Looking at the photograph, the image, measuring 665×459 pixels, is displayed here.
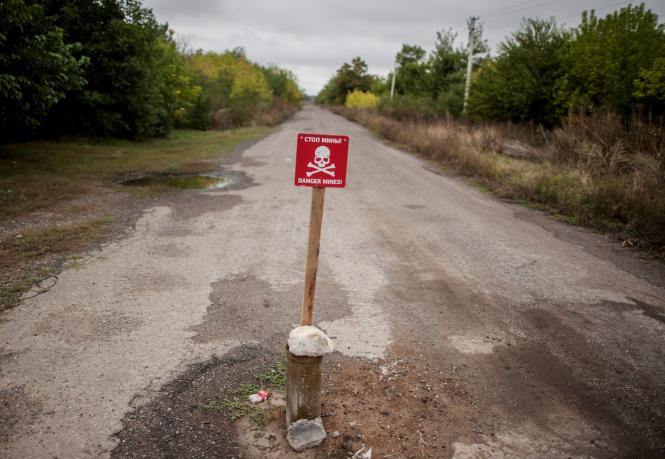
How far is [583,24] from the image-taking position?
55.9 ft

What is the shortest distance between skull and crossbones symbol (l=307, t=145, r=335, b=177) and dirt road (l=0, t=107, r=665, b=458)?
1.59 m

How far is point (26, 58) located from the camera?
8422mm

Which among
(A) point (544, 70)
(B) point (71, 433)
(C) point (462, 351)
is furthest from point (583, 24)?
(B) point (71, 433)

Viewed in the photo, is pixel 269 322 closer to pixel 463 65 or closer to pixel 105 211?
pixel 105 211

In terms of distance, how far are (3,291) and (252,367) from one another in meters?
2.73

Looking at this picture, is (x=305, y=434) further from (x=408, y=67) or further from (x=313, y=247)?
(x=408, y=67)

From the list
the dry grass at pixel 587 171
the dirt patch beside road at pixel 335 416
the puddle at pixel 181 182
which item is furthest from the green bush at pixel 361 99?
the dirt patch beside road at pixel 335 416

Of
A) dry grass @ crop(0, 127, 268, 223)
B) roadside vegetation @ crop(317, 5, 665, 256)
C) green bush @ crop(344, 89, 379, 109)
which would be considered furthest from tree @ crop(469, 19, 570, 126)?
green bush @ crop(344, 89, 379, 109)

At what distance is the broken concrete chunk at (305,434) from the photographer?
2666mm

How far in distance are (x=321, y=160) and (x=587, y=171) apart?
8828 millimetres

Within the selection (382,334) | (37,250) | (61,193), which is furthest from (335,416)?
(61,193)

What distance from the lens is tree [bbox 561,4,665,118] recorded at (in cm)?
1385

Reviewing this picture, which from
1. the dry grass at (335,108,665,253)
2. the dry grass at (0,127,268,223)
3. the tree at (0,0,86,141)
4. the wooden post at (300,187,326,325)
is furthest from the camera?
the tree at (0,0,86,141)

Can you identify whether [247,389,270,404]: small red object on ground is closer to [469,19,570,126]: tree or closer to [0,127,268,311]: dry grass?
[0,127,268,311]: dry grass
